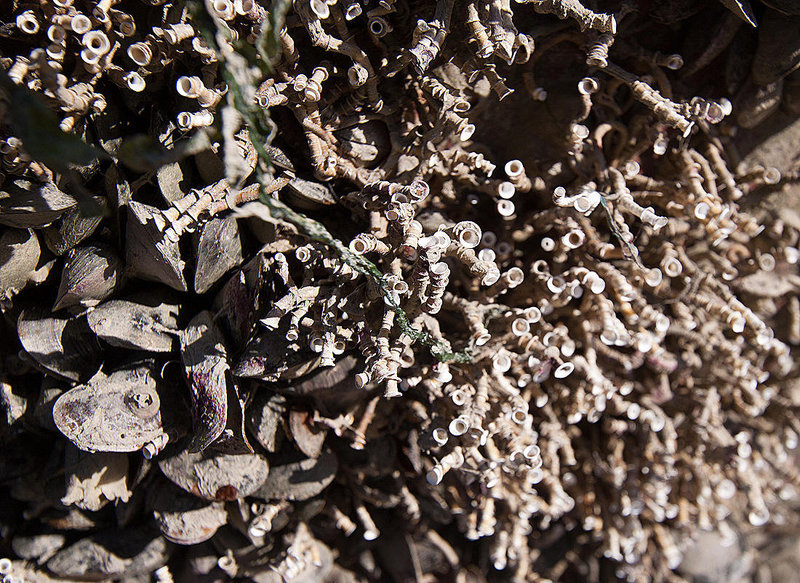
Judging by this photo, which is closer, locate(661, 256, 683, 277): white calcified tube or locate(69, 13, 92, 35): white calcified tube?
locate(69, 13, 92, 35): white calcified tube

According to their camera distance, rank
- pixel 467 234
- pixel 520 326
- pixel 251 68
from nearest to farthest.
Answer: pixel 251 68 < pixel 467 234 < pixel 520 326

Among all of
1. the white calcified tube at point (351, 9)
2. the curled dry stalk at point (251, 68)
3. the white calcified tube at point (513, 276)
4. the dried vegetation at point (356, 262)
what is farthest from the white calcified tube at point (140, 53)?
the white calcified tube at point (513, 276)

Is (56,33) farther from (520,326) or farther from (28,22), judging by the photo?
(520,326)

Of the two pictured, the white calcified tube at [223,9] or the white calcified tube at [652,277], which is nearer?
the white calcified tube at [223,9]

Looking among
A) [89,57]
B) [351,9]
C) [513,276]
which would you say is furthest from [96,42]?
[513,276]

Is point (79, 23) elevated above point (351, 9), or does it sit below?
below

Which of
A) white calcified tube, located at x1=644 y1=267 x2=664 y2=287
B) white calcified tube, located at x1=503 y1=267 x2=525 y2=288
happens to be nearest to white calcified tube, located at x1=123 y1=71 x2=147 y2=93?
white calcified tube, located at x1=503 y1=267 x2=525 y2=288

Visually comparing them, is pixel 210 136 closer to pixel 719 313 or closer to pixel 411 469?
pixel 411 469

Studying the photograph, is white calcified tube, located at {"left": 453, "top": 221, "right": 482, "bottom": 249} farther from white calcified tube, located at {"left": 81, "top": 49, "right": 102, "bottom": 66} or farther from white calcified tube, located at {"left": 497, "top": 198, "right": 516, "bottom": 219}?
white calcified tube, located at {"left": 81, "top": 49, "right": 102, "bottom": 66}

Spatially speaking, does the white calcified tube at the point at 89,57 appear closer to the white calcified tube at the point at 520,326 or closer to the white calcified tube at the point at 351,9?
Result: the white calcified tube at the point at 351,9
